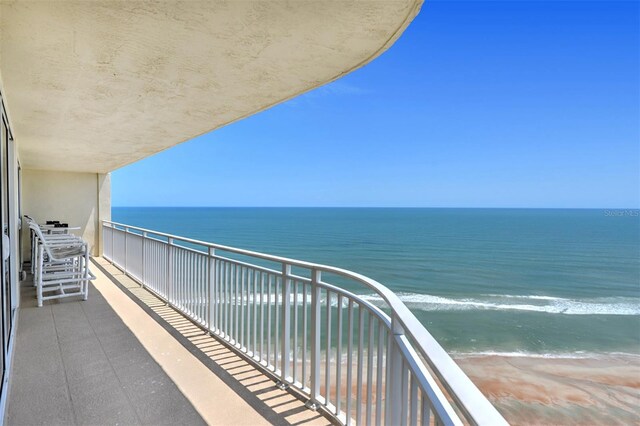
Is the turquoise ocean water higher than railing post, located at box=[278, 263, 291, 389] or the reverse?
the reverse

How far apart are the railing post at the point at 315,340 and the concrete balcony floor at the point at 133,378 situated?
0.10m

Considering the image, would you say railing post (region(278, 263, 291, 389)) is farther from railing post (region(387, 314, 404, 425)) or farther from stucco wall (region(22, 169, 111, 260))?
stucco wall (region(22, 169, 111, 260))

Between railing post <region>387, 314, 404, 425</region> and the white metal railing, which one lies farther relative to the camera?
railing post <region>387, 314, 404, 425</region>

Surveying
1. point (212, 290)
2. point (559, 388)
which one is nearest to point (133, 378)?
point (212, 290)

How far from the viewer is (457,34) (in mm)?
20922

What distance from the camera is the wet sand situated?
19.6 feet

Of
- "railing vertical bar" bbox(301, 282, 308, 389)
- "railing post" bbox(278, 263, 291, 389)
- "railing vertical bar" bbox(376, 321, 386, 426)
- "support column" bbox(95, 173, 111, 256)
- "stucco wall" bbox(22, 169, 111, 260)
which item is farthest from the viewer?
"support column" bbox(95, 173, 111, 256)

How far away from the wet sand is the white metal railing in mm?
4688

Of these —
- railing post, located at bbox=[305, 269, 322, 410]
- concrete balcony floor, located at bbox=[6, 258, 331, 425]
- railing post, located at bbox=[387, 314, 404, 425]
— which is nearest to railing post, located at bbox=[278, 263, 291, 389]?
concrete balcony floor, located at bbox=[6, 258, 331, 425]

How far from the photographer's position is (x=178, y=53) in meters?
1.99

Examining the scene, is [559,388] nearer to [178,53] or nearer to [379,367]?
[379,367]

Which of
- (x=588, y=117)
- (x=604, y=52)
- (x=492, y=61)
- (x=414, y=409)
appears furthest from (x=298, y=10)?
(x=588, y=117)

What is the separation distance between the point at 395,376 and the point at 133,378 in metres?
2.05

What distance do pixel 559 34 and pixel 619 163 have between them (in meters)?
25.5
